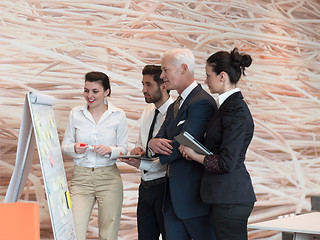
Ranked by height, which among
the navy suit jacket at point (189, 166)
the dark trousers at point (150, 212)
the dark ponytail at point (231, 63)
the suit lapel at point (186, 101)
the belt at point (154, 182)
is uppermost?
the dark ponytail at point (231, 63)

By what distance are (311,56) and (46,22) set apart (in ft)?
11.0

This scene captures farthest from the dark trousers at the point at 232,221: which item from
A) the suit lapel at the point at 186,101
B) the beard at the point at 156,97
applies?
the beard at the point at 156,97

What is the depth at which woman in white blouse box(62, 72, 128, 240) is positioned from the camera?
379cm

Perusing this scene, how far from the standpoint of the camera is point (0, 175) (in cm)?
447

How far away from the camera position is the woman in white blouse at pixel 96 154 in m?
3.79

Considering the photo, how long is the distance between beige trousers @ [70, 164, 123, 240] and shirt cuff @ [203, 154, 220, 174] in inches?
51.5

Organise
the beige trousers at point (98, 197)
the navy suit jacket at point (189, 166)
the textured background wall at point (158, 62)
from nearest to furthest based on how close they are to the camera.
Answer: the navy suit jacket at point (189, 166)
the beige trousers at point (98, 197)
the textured background wall at point (158, 62)

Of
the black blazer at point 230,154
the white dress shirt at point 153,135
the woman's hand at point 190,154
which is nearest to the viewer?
the black blazer at point 230,154

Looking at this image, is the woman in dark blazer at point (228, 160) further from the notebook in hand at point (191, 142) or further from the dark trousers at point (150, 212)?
the dark trousers at point (150, 212)

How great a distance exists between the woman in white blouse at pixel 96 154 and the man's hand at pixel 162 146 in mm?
768

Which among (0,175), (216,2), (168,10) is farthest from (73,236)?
(216,2)

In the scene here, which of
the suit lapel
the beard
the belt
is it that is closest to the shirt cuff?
the suit lapel

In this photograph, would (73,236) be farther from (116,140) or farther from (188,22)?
(188,22)

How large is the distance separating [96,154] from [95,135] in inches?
6.6
